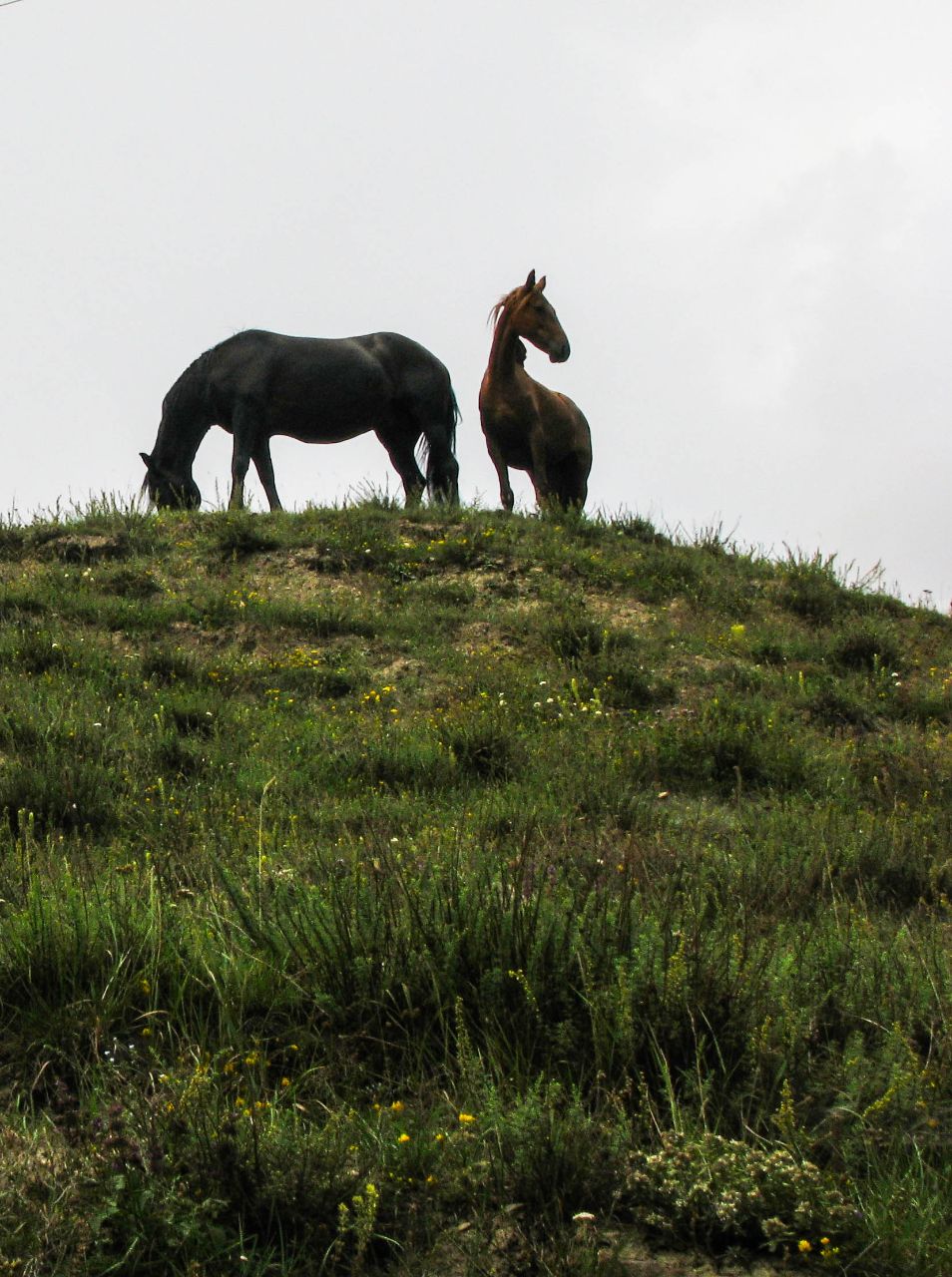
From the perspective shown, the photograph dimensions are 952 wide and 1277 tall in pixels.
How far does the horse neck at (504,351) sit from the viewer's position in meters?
14.8

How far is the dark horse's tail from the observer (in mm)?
16391

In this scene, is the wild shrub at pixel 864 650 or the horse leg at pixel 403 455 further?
the horse leg at pixel 403 455

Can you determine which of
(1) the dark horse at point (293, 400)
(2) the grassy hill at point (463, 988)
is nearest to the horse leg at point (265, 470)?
(1) the dark horse at point (293, 400)

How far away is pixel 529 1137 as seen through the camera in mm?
3162

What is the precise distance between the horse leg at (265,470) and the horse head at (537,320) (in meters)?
3.17

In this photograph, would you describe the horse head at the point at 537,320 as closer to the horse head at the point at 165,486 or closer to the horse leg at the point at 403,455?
the horse leg at the point at 403,455

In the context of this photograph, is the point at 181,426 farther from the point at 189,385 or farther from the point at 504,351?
the point at 504,351

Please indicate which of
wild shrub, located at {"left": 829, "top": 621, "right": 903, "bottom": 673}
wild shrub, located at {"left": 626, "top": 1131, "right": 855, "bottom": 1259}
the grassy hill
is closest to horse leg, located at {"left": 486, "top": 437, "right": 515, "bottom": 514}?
wild shrub, located at {"left": 829, "top": 621, "right": 903, "bottom": 673}

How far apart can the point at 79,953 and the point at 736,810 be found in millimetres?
3781

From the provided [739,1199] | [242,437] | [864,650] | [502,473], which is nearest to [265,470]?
[242,437]

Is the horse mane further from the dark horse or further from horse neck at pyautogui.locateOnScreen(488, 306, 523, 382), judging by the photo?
horse neck at pyautogui.locateOnScreen(488, 306, 523, 382)

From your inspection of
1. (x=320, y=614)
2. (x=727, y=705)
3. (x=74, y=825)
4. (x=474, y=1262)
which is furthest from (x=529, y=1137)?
(x=320, y=614)

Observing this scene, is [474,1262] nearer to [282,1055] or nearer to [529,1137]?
[529,1137]

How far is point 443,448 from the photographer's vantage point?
647 inches
